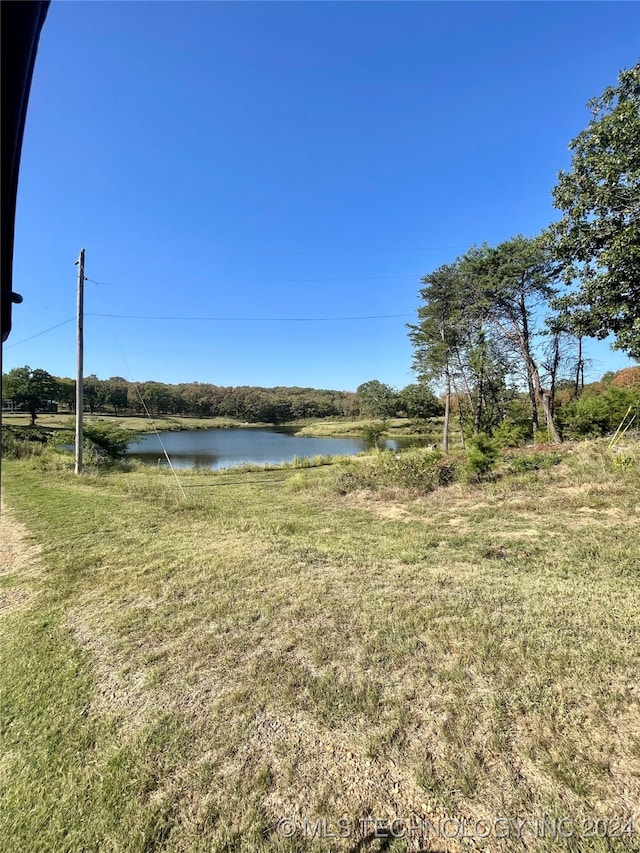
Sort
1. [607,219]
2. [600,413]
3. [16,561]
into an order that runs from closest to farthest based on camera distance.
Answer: [16,561]
[607,219]
[600,413]

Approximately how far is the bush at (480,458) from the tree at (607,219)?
3.81m

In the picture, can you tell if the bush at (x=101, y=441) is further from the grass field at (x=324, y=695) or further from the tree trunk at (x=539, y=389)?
the tree trunk at (x=539, y=389)

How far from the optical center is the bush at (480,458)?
8.44m

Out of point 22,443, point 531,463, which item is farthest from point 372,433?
point 22,443

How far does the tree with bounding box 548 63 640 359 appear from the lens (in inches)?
306

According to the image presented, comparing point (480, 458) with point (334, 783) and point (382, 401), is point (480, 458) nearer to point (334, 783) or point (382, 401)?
point (334, 783)

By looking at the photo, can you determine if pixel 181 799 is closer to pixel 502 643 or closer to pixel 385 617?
pixel 385 617

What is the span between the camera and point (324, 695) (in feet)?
7.85

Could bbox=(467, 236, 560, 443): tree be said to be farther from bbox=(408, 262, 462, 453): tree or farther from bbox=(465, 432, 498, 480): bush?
bbox=(465, 432, 498, 480): bush

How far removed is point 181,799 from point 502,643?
222cm

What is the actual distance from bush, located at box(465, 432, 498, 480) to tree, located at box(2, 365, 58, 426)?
2666cm

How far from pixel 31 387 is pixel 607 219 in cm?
3057

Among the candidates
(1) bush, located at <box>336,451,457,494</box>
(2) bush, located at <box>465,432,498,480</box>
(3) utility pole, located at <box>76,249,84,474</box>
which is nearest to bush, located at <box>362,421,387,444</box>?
(1) bush, located at <box>336,451,457,494</box>

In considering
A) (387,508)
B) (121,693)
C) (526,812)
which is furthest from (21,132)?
(387,508)
